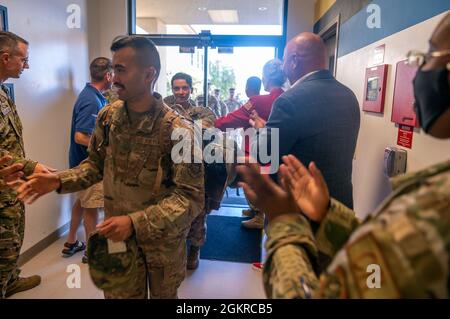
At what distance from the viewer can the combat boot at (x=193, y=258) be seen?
263cm

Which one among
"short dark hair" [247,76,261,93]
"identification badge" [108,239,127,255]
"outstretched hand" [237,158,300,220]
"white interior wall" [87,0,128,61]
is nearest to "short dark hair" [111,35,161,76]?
"identification badge" [108,239,127,255]

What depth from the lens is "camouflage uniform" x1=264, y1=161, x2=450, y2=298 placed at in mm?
422

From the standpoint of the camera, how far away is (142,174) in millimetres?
1335

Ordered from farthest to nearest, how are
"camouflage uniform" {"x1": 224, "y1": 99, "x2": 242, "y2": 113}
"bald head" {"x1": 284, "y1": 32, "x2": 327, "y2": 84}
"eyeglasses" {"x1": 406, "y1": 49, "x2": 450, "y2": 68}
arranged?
A: "camouflage uniform" {"x1": 224, "y1": 99, "x2": 242, "y2": 113}
"bald head" {"x1": 284, "y1": 32, "x2": 327, "y2": 84}
"eyeglasses" {"x1": 406, "y1": 49, "x2": 450, "y2": 68}

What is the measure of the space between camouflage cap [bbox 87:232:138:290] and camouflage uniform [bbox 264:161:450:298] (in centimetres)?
84

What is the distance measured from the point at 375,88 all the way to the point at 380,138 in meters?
0.30

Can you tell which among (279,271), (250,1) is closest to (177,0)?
(250,1)

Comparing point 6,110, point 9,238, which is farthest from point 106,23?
point 9,238

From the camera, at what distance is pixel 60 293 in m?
2.24

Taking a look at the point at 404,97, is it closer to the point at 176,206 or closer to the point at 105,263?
the point at 176,206

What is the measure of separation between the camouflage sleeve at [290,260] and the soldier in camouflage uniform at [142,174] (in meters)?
0.60

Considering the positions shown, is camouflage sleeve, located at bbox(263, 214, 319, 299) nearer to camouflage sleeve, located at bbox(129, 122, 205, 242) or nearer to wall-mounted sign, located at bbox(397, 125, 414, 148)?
camouflage sleeve, located at bbox(129, 122, 205, 242)

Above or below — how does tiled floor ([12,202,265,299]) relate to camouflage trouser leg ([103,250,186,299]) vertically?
below
